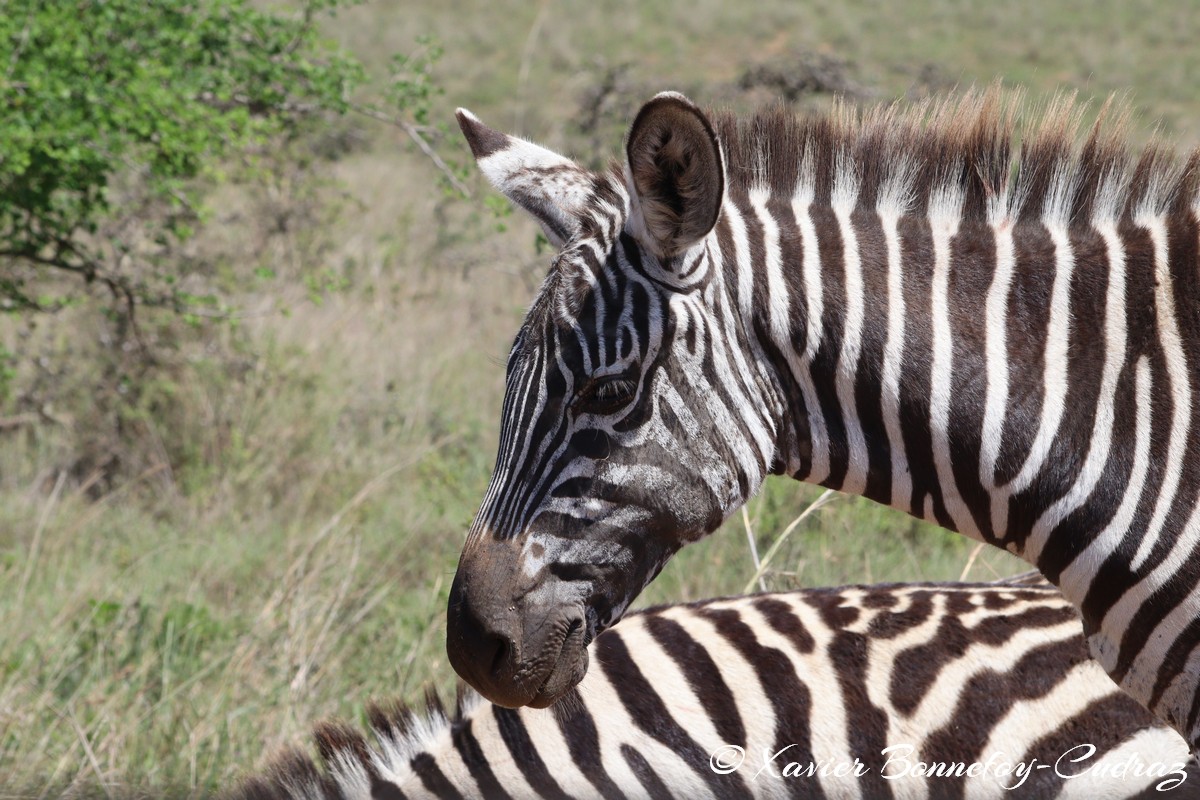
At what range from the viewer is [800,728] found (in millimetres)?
3406

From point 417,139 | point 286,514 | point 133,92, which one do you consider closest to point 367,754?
point 417,139

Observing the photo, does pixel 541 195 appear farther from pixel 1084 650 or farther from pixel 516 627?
pixel 1084 650

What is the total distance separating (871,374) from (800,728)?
52.7 inches

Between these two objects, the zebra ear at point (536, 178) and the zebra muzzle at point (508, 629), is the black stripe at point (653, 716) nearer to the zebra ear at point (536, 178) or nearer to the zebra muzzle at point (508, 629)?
the zebra muzzle at point (508, 629)

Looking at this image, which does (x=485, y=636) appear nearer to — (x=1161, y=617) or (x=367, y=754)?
(x=367, y=754)

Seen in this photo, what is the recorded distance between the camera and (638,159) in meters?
2.37

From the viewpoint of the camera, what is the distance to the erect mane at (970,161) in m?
2.60

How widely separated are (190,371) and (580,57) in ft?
64.3

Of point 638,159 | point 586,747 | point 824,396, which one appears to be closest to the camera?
point 638,159

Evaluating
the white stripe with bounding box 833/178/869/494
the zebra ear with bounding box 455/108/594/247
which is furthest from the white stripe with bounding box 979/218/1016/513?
the zebra ear with bounding box 455/108/594/247

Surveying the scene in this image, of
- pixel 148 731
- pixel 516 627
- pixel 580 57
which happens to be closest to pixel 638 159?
pixel 516 627

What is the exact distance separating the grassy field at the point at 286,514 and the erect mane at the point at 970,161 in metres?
0.13

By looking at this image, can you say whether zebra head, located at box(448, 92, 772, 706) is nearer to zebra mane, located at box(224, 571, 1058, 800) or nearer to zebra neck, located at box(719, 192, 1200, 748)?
zebra neck, located at box(719, 192, 1200, 748)

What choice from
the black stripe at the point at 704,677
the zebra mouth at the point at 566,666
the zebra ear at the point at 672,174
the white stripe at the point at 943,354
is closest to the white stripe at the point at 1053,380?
the white stripe at the point at 943,354
